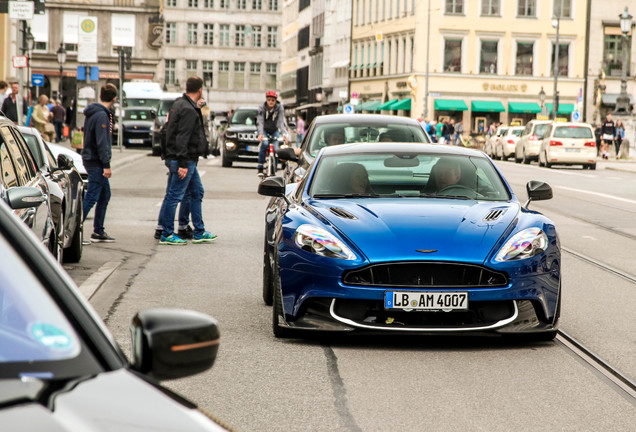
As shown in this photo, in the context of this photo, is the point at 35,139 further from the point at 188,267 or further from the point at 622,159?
the point at 622,159

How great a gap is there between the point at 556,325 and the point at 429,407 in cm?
204

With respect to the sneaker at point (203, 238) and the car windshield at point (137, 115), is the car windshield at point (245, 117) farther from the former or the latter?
the sneaker at point (203, 238)

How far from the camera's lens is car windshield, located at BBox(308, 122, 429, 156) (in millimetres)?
14711

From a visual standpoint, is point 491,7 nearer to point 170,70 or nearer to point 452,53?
point 452,53

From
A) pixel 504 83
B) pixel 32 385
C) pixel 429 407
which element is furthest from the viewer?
pixel 504 83

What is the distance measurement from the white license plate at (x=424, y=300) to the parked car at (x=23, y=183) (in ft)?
6.93

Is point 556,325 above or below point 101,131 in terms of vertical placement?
below

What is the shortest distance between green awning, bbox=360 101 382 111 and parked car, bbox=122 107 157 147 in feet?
138

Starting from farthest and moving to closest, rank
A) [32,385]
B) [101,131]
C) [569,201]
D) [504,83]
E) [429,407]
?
1. [504,83]
2. [569,201]
3. [101,131]
4. [429,407]
5. [32,385]

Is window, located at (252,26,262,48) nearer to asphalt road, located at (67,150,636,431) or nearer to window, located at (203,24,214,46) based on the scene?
window, located at (203,24,214,46)

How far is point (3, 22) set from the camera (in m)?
48.7

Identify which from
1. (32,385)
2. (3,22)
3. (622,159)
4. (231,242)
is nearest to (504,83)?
(622,159)

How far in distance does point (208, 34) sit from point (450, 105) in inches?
2667

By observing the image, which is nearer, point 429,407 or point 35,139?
point 429,407
